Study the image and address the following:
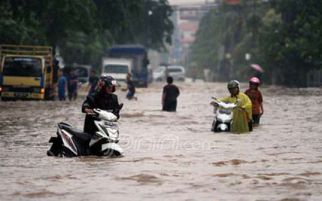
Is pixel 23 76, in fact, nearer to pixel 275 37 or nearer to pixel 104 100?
pixel 104 100

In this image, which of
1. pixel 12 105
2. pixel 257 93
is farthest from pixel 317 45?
pixel 257 93

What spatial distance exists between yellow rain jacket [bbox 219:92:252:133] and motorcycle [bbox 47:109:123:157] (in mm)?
5702

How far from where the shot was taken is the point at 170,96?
31453 millimetres

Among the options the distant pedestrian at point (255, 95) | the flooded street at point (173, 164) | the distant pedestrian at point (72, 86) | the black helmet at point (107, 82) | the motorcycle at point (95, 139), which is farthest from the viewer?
the distant pedestrian at point (72, 86)

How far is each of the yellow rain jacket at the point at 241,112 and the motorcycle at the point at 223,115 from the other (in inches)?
4.3

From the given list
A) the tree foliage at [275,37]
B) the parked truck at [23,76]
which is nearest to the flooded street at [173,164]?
the parked truck at [23,76]

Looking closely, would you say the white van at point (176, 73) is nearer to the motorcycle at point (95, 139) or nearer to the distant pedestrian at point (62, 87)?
the distant pedestrian at point (62, 87)

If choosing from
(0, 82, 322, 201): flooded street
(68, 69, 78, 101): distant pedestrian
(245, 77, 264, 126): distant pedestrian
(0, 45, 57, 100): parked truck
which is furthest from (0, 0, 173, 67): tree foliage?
(245, 77, 264, 126): distant pedestrian

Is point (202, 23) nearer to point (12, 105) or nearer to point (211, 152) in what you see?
point (12, 105)

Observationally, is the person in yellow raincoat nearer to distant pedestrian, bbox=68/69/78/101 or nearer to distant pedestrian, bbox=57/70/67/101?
distant pedestrian, bbox=57/70/67/101

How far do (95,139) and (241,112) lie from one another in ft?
20.0

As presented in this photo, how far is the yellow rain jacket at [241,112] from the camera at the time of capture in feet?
69.4

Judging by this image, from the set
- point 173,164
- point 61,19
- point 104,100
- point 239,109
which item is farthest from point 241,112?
point 61,19

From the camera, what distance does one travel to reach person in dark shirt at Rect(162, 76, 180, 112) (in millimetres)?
31312
